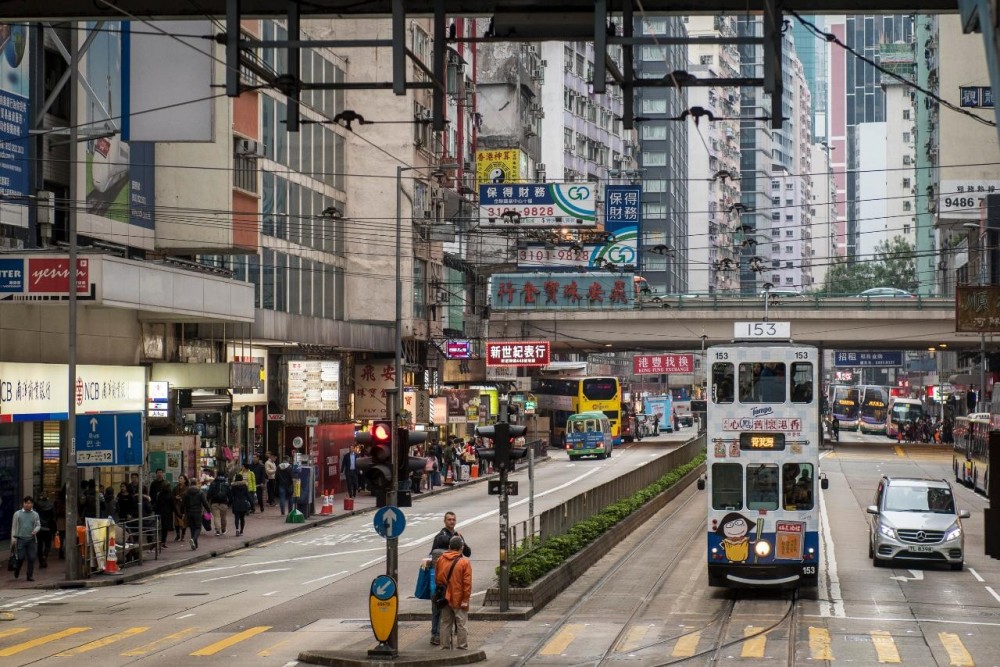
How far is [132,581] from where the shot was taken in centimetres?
3042

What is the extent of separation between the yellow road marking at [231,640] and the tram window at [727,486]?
8455mm

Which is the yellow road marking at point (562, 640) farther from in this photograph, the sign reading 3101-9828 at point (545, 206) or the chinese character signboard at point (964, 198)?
the chinese character signboard at point (964, 198)

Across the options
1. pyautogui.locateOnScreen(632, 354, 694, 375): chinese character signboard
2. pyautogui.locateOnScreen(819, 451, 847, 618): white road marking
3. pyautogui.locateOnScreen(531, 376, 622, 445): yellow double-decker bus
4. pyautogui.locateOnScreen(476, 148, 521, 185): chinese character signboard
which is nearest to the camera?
pyautogui.locateOnScreen(819, 451, 847, 618): white road marking

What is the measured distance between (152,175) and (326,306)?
21066 millimetres

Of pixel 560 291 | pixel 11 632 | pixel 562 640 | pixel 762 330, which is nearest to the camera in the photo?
pixel 562 640

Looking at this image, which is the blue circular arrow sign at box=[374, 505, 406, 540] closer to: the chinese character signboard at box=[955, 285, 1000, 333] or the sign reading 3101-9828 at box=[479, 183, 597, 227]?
the chinese character signboard at box=[955, 285, 1000, 333]

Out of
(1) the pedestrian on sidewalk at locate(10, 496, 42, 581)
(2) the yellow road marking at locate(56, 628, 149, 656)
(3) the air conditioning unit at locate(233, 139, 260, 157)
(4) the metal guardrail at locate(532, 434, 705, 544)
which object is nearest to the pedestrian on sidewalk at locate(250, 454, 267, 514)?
(3) the air conditioning unit at locate(233, 139, 260, 157)

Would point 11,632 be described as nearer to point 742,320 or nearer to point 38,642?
point 38,642

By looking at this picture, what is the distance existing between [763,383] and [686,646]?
6.86 meters

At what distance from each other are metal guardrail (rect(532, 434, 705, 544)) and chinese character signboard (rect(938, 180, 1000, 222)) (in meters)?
31.7

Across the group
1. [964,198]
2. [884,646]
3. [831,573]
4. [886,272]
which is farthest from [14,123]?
[886,272]

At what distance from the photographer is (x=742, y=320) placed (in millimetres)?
73938

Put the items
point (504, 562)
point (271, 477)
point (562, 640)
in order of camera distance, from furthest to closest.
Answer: point (271, 477) → point (504, 562) → point (562, 640)

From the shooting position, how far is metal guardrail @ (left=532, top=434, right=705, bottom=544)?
29828 mm
